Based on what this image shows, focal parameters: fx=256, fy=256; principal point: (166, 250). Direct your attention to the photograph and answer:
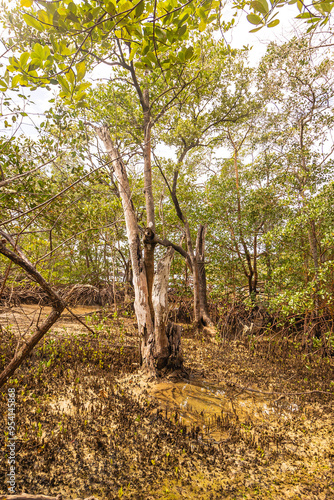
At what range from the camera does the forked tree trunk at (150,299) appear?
15.5 ft

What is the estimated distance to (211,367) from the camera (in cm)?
548

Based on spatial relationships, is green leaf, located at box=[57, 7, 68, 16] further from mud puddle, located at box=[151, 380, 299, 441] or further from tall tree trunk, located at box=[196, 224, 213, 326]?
tall tree trunk, located at box=[196, 224, 213, 326]

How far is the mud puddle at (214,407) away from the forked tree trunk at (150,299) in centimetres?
50

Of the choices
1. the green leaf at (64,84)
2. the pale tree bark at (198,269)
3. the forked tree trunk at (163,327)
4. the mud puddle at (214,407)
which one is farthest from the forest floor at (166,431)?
the pale tree bark at (198,269)

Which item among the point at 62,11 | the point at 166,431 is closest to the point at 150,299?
the point at 166,431

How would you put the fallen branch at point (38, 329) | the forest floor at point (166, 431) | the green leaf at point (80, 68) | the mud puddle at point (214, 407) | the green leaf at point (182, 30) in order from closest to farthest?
the green leaf at point (80, 68), the green leaf at point (182, 30), the fallen branch at point (38, 329), the forest floor at point (166, 431), the mud puddle at point (214, 407)

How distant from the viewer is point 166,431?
315 cm

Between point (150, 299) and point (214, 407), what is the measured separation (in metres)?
2.08

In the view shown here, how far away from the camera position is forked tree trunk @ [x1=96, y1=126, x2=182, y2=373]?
473 cm

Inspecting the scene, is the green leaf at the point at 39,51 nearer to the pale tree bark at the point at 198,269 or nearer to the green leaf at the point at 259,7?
the green leaf at the point at 259,7

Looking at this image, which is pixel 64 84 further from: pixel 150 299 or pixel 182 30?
pixel 150 299

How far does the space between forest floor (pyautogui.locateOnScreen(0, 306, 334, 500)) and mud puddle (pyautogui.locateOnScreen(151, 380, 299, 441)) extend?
16mm

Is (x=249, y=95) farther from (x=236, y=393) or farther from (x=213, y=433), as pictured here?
(x=213, y=433)

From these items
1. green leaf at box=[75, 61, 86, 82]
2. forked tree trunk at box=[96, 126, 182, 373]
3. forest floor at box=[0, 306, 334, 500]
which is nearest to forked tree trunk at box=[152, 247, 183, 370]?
forked tree trunk at box=[96, 126, 182, 373]
